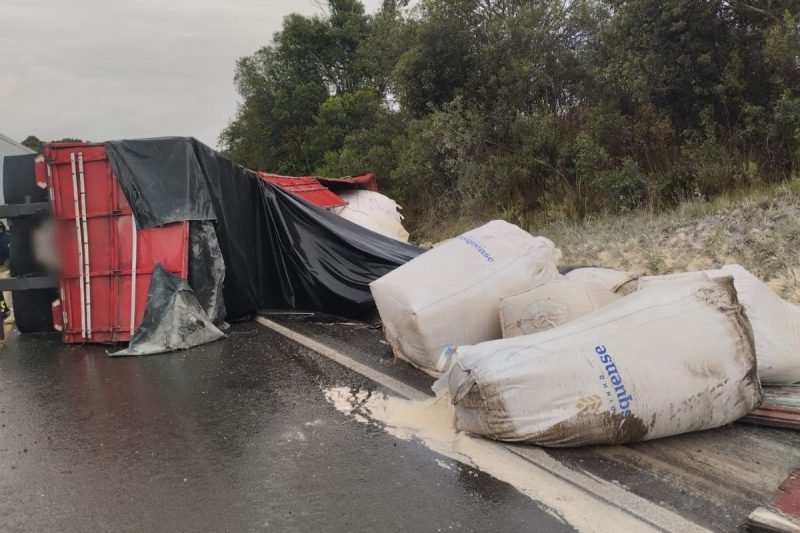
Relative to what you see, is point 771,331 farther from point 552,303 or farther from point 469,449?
point 469,449

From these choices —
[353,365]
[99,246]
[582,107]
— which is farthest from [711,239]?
[99,246]

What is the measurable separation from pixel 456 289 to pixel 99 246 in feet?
12.1

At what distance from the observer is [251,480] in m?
2.86

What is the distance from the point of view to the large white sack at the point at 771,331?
132 inches

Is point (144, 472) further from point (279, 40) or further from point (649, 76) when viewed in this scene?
point (279, 40)

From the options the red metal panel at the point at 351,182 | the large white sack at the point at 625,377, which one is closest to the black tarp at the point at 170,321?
the large white sack at the point at 625,377

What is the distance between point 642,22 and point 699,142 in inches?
66.2

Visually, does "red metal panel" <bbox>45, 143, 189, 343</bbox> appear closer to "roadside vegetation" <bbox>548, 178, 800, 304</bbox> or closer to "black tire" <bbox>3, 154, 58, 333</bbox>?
"black tire" <bbox>3, 154, 58, 333</bbox>

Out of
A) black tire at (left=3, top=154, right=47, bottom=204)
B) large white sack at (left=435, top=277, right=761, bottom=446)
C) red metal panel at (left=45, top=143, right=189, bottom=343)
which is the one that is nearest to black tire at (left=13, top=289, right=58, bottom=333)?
red metal panel at (left=45, top=143, right=189, bottom=343)

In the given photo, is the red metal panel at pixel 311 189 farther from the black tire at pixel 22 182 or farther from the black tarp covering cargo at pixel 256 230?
the black tire at pixel 22 182

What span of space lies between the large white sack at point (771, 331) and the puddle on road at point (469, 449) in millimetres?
1396

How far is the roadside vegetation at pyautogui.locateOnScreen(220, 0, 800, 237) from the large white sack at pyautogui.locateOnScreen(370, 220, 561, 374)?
3448 millimetres

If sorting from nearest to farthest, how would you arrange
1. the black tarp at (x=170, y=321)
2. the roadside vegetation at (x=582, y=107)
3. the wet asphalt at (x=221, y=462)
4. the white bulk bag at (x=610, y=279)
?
the wet asphalt at (x=221, y=462), the white bulk bag at (x=610, y=279), the black tarp at (x=170, y=321), the roadside vegetation at (x=582, y=107)

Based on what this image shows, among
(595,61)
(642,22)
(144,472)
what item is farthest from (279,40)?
(144,472)
